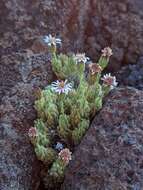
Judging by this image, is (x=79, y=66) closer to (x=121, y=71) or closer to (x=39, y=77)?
(x=39, y=77)

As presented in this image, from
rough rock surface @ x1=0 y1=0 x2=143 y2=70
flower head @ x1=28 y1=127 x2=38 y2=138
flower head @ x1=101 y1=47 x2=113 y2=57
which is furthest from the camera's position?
rough rock surface @ x1=0 y1=0 x2=143 y2=70

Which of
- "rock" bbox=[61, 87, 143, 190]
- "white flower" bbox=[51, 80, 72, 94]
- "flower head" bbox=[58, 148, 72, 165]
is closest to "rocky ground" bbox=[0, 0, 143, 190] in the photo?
"rock" bbox=[61, 87, 143, 190]

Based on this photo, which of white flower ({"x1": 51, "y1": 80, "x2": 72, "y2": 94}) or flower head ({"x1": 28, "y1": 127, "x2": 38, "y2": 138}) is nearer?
flower head ({"x1": 28, "y1": 127, "x2": 38, "y2": 138})

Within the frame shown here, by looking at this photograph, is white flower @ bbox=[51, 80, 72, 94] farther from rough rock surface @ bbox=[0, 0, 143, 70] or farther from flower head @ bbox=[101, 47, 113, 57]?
rough rock surface @ bbox=[0, 0, 143, 70]

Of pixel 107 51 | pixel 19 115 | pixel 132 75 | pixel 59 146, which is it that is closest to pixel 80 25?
pixel 132 75

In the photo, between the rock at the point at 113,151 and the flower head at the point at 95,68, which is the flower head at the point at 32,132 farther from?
the flower head at the point at 95,68

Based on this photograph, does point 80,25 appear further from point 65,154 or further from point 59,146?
point 65,154

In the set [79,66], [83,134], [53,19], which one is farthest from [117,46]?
[83,134]
